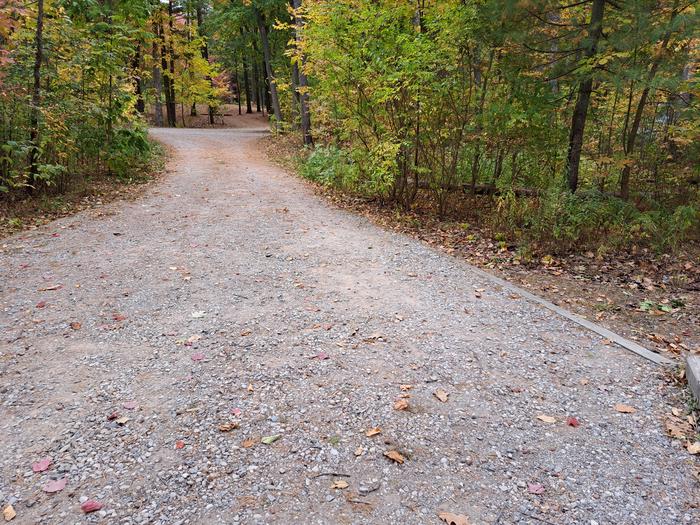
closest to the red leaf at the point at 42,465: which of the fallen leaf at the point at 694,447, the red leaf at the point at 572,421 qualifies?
the red leaf at the point at 572,421

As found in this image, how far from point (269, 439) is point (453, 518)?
119 cm

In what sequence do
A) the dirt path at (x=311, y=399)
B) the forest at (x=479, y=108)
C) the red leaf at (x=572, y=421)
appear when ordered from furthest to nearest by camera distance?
the forest at (x=479, y=108), the red leaf at (x=572, y=421), the dirt path at (x=311, y=399)

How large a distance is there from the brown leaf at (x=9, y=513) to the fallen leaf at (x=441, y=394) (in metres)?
2.58

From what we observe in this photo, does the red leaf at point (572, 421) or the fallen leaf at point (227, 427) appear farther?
the red leaf at point (572, 421)

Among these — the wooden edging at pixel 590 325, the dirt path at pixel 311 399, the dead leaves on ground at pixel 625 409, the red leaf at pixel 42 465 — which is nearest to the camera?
the dirt path at pixel 311 399

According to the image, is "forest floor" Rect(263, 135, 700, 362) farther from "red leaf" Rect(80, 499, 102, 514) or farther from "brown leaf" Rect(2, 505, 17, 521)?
"brown leaf" Rect(2, 505, 17, 521)

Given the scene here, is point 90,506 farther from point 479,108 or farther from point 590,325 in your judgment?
point 479,108

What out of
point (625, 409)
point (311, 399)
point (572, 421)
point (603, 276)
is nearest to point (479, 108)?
point (603, 276)

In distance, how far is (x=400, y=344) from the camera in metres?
3.98

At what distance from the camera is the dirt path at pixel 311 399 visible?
2408 mm

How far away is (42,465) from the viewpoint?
101 inches

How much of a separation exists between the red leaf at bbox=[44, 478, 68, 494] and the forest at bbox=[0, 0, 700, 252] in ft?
20.1

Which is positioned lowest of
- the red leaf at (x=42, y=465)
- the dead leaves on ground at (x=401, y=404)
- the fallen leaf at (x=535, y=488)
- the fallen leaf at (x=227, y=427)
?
the fallen leaf at (x=535, y=488)

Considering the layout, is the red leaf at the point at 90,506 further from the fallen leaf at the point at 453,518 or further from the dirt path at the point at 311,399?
the fallen leaf at the point at 453,518
